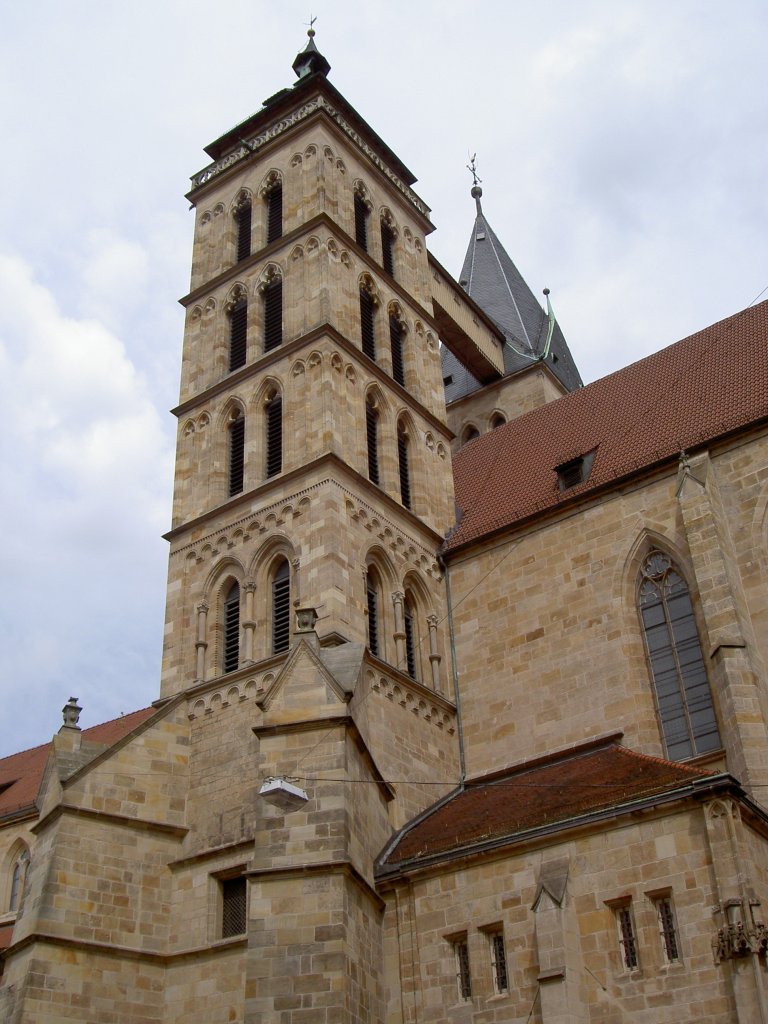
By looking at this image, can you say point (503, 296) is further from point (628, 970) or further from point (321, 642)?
point (628, 970)

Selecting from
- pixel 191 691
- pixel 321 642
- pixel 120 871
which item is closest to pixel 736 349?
pixel 321 642

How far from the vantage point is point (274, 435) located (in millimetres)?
21484

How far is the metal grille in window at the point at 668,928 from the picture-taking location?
12.7 m

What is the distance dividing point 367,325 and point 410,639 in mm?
7047

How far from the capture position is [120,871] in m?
16.4

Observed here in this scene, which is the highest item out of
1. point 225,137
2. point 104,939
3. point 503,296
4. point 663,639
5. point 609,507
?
point 503,296

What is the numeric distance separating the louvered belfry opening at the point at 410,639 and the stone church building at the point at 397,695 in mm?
59

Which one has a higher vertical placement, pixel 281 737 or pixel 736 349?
pixel 736 349

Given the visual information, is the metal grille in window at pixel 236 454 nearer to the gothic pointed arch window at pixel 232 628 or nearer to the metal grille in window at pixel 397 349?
the gothic pointed arch window at pixel 232 628

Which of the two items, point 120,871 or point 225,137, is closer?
point 120,871

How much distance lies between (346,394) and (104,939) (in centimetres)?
985

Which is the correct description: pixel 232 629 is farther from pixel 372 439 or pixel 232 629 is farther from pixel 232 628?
pixel 372 439

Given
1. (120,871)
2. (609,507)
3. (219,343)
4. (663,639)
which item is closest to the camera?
(120,871)

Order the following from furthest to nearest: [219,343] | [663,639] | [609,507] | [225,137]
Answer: [225,137]
[219,343]
[609,507]
[663,639]
